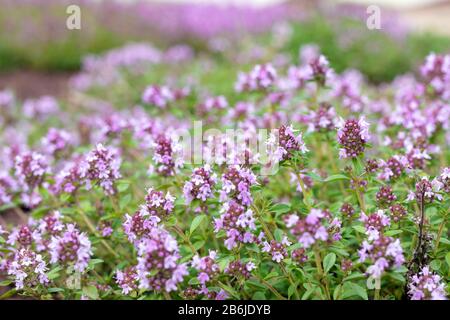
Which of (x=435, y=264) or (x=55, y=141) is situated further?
(x=55, y=141)

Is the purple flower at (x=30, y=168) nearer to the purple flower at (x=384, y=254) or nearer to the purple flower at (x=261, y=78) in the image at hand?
the purple flower at (x=261, y=78)

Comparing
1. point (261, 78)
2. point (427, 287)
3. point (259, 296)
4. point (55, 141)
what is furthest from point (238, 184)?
point (55, 141)

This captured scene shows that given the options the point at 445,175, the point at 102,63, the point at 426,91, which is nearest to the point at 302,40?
the point at 102,63

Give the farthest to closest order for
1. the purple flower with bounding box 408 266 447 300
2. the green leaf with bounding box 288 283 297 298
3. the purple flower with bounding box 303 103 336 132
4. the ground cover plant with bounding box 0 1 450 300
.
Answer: the purple flower with bounding box 303 103 336 132, the green leaf with bounding box 288 283 297 298, the ground cover plant with bounding box 0 1 450 300, the purple flower with bounding box 408 266 447 300

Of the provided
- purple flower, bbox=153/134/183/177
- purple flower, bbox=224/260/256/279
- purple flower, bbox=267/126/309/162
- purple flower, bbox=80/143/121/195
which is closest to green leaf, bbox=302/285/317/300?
purple flower, bbox=224/260/256/279

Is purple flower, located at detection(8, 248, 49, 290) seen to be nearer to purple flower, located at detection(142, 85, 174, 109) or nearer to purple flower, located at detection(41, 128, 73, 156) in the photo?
purple flower, located at detection(41, 128, 73, 156)

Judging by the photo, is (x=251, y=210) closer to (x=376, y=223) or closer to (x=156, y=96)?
(x=376, y=223)
